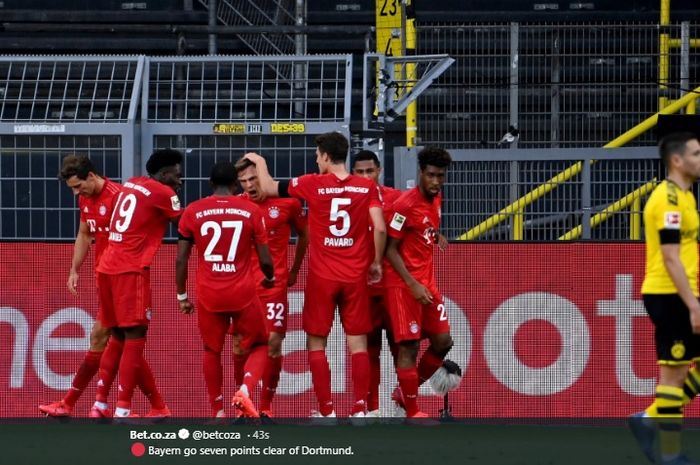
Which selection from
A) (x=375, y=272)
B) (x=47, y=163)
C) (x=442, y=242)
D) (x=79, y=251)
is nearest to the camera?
(x=375, y=272)

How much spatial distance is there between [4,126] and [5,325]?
84.3 inches

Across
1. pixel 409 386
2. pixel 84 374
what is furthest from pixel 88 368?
pixel 409 386

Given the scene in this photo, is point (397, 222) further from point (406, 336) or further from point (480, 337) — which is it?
point (480, 337)

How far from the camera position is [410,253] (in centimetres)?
1140

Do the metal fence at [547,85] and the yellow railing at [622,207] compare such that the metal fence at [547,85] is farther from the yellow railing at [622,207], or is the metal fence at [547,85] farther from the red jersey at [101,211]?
the red jersey at [101,211]

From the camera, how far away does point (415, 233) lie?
37.3ft

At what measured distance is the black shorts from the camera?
8.94 meters

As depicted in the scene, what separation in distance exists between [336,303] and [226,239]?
1.00 m

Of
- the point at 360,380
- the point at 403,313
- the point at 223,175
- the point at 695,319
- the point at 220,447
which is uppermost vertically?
the point at 223,175

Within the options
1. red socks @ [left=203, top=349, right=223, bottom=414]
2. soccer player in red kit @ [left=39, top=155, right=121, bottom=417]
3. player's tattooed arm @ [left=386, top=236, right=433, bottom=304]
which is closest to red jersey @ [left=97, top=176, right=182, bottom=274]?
soccer player in red kit @ [left=39, top=155, right=121, bottom=417]

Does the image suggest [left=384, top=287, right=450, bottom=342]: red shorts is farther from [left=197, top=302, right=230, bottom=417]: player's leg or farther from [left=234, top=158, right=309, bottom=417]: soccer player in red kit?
[left=197, top=302, right=230, bottom=417]: player's leg

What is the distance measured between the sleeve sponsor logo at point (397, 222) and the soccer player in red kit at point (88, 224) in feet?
7.40

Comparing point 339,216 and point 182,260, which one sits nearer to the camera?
point 182,260

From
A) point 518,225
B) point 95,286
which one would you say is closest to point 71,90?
point 95,286
